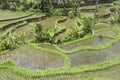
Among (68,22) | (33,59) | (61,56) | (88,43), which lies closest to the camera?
(33,59)

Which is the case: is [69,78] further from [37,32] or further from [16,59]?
[37,32]

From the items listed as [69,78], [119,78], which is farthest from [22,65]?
[119,78]

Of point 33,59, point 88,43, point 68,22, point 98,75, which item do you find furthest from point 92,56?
point 68,22

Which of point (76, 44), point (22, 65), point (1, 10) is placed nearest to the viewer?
point (22, 65)

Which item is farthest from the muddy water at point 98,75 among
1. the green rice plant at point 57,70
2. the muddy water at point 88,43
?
the muddy water at point 88,43

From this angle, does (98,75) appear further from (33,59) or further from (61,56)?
(33,59)
